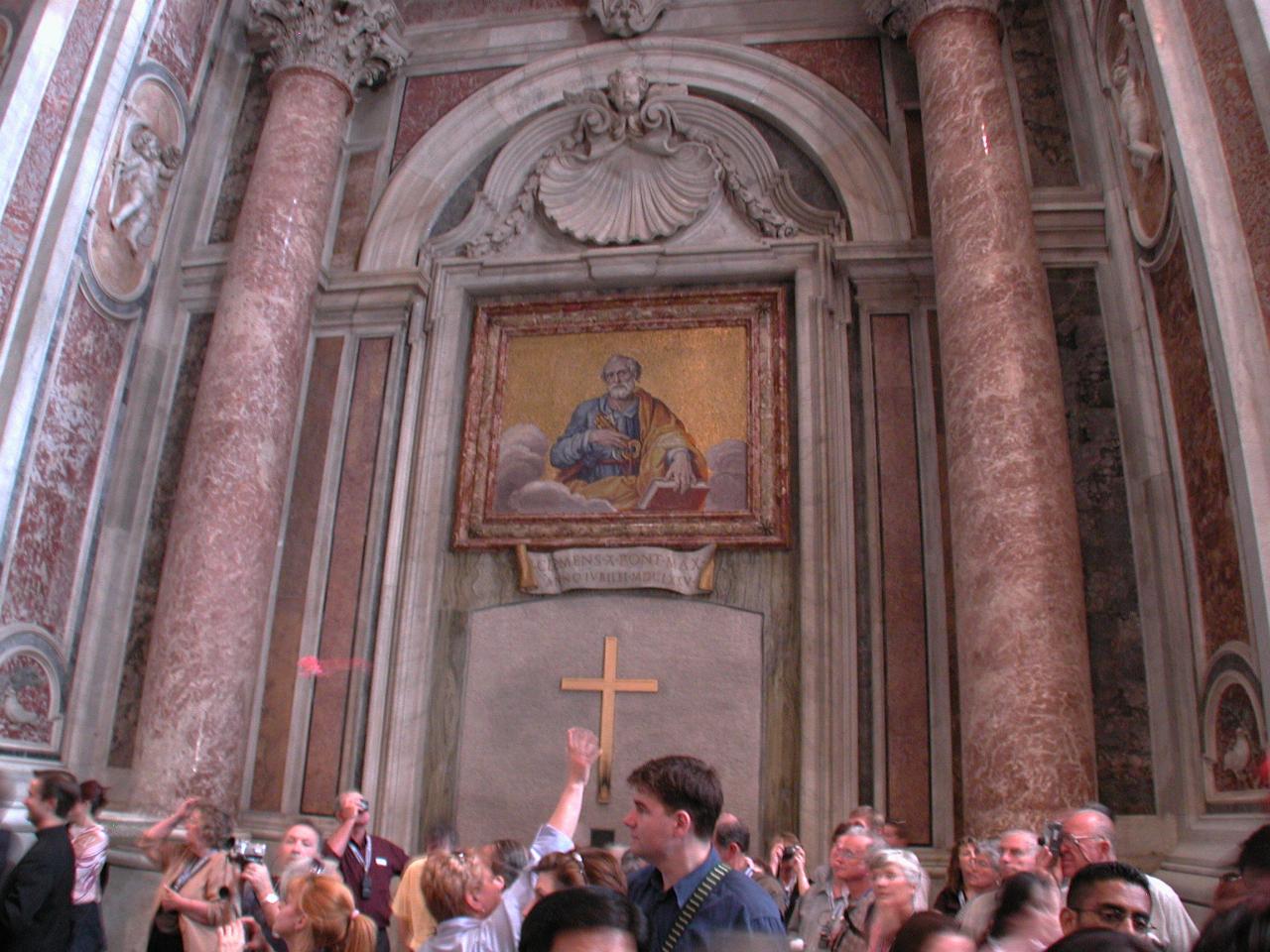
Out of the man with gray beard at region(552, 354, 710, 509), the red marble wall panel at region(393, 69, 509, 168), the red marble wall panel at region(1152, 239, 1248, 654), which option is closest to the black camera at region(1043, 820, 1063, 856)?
the red marble wall panel at region(1152, 239, 1248, 654)

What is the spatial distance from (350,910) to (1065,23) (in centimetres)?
858

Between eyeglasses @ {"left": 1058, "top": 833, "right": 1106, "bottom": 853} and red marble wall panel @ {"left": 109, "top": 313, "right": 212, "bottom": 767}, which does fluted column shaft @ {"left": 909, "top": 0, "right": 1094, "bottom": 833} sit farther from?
red marble wall panel @ {"left": 109, "top": 313, "right": 212, "bottom": 767}

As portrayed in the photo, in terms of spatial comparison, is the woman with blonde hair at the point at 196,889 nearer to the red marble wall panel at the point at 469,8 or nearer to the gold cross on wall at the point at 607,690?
the gold cross on wall at the point at 607,690

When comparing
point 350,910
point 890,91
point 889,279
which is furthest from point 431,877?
point 890,91

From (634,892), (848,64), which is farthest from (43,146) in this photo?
(634,892)

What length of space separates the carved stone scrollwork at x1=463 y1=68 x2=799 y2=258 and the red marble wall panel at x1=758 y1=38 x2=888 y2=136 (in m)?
0.99

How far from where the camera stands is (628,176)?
31.0 feet

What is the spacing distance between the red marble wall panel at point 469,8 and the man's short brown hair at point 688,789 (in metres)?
8.93

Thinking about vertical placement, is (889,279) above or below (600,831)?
above

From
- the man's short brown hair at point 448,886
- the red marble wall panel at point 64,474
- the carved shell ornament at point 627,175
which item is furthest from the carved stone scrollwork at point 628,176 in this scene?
the man's short brown hair at point 448,886

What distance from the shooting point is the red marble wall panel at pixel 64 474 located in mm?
7609

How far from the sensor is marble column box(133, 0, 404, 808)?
7.39m

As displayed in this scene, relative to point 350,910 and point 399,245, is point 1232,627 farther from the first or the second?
point 399,245

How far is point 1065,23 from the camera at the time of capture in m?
8.80
